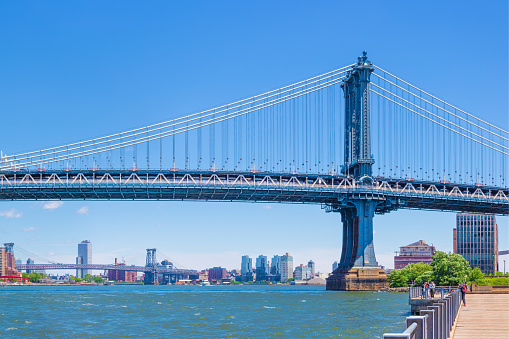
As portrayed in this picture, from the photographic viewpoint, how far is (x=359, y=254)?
94.8 metres

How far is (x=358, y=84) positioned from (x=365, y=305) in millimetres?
47915

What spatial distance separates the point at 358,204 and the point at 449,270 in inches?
659

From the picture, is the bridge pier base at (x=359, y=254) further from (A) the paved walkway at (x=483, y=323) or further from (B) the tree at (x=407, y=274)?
(A) the paved walkway at (x=483, y=323)

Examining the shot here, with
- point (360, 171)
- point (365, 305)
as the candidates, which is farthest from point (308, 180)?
point (365, 305)

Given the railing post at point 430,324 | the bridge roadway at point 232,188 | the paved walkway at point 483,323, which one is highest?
the bridge roadway at point 232,188

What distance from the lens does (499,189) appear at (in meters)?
106

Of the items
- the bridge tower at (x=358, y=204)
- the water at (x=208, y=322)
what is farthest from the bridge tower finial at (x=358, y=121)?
the water at (x=208, y=322)

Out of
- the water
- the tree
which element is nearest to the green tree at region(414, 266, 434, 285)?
the tree

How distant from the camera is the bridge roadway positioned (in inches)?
3570

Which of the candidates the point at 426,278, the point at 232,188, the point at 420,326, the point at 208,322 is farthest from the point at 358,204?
the point at 420,326

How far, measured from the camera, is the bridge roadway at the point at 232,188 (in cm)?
9069

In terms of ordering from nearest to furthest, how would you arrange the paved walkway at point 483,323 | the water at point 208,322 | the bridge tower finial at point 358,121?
1. the paved walkway at point 483,323
2. the water at point 208,322
3. the bridge tower finial at point 358,121

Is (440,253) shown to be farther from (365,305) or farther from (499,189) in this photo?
(365,305)

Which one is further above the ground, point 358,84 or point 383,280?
point 358,84
